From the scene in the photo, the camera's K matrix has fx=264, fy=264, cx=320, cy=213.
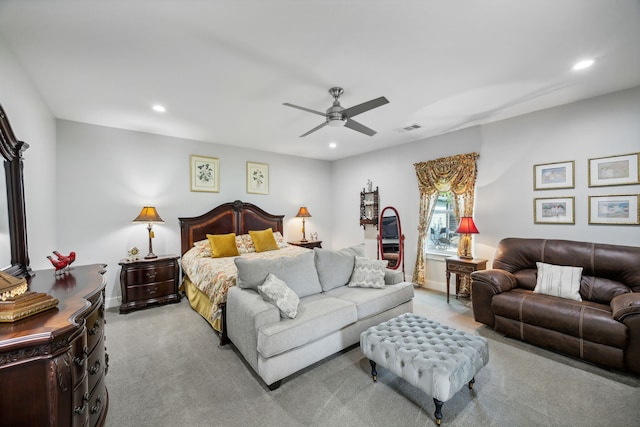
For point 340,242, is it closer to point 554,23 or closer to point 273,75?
point 273,75

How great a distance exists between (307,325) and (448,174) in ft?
11.9

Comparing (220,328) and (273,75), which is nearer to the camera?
(273,75)

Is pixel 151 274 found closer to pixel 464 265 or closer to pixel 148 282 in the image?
pixel 148 282

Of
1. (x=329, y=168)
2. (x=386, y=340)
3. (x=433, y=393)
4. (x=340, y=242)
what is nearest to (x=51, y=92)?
(x=386, y=340)

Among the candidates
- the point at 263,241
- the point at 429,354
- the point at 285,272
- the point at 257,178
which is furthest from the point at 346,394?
the point at 257,178

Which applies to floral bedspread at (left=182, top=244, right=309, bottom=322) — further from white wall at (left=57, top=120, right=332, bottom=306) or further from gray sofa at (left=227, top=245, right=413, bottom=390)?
white wall at (left=57, top=120, right=332, bottom=306)

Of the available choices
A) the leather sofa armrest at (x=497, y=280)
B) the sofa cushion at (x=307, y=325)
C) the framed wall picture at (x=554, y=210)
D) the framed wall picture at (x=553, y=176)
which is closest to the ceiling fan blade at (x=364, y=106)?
the sofa cushion at (x=307, y=325)

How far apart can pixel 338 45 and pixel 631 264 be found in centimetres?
375

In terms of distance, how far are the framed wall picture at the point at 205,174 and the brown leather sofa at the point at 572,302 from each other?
15.0ft

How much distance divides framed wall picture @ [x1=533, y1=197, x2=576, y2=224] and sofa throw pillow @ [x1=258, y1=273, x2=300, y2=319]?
3618 millimetres

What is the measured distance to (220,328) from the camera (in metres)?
2.93

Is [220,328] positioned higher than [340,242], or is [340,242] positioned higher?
[340,242]

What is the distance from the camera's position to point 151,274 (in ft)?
13.3

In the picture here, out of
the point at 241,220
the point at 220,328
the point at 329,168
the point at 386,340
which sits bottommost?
the point at 220,328
